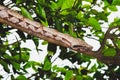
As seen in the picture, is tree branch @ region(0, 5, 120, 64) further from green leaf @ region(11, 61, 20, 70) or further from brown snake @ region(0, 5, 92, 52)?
green leaf @ region(11, 61, 20, 70)

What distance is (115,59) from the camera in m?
1.37

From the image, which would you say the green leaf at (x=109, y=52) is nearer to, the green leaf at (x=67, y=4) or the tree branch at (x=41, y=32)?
the tree branch at (x=41, y=32)

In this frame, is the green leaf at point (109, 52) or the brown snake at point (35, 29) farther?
the green leaf at point (109, 52)

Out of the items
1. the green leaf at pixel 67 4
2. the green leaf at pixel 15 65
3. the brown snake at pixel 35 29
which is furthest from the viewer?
the green leaf at pixel 15 65

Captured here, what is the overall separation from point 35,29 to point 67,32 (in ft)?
2.50

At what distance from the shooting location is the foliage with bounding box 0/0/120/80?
1.57 m

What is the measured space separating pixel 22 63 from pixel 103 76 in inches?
32.3

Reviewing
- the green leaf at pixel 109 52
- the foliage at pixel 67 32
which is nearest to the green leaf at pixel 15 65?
the foliage at pixel 67 32

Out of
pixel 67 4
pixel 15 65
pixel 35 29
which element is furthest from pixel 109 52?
pixel 15 65

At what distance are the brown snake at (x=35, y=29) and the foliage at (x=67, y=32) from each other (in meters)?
0.17

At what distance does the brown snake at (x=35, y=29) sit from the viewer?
1248 mm

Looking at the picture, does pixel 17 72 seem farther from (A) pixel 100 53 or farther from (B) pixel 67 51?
(A) pixel 100 53

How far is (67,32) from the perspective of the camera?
6.70ft

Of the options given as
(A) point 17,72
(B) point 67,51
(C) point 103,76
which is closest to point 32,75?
(A) point 17,72
